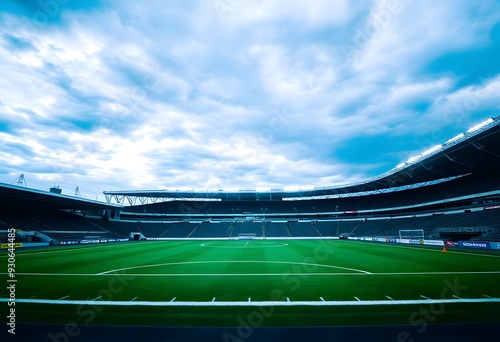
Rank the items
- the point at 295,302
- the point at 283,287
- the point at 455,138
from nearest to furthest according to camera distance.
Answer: the point at 295,302 → the point at 283,287 → the point at 455,138

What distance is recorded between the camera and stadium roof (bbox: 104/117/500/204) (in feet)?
109

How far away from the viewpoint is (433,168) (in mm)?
Answer: 48250

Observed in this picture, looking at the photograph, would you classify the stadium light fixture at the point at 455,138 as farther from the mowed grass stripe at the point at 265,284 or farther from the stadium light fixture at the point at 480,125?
the mowed grass stripe at the point at 265,284

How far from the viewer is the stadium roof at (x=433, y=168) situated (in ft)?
109

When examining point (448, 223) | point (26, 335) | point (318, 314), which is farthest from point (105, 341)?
point (448, 223)

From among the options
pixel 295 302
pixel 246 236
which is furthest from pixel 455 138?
pixel 246 236

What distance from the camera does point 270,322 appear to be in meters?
8.06

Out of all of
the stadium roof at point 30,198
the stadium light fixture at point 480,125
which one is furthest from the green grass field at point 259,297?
the stadium roof at point 30,198

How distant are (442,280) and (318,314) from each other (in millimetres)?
9896

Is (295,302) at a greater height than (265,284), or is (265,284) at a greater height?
(295,302)

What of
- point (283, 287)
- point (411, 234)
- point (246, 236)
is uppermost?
point (283, 287)

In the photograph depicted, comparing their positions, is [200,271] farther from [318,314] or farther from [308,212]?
[308,212]

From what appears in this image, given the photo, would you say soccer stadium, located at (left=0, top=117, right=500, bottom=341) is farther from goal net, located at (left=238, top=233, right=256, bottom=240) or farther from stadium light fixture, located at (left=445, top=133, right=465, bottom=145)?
goal net, located at (left=238, top=233, right=256, bottom=240)

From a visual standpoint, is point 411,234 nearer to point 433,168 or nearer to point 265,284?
point 433,168
